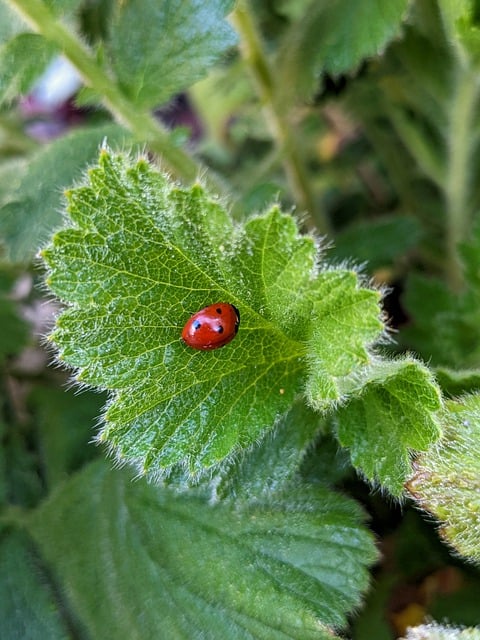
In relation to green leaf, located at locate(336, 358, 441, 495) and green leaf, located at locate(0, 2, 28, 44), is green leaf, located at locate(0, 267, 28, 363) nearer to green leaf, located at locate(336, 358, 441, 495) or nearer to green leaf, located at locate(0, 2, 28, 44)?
green leaf, located at locate(0, 2, 28, 44)

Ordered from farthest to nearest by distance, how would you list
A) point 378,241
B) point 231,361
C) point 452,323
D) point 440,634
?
point 378,241 → point 452,323 → point 231,361 → point 440,634

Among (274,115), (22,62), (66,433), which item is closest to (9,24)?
(22,62)

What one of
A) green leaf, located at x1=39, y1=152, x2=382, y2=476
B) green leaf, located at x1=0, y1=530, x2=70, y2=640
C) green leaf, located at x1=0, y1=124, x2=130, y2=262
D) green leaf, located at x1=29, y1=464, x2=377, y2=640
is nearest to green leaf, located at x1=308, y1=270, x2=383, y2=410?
green leaf, located at x1=39, y1=152, x2=382, y2=476

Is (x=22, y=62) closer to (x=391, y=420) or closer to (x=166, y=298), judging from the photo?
(x=166, y=298)

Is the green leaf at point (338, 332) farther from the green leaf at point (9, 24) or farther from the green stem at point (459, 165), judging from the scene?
the green leaf at point (9, 24)

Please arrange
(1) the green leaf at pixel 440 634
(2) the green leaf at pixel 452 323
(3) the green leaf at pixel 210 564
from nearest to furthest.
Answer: (1) the green leaf at pixel 440 634, (3) the green leaf at pixel 210 564, (2) the green leaf at pixel 452 323

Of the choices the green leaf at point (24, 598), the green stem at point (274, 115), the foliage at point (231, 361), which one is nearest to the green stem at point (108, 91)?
the foliage at point (231, 361)
